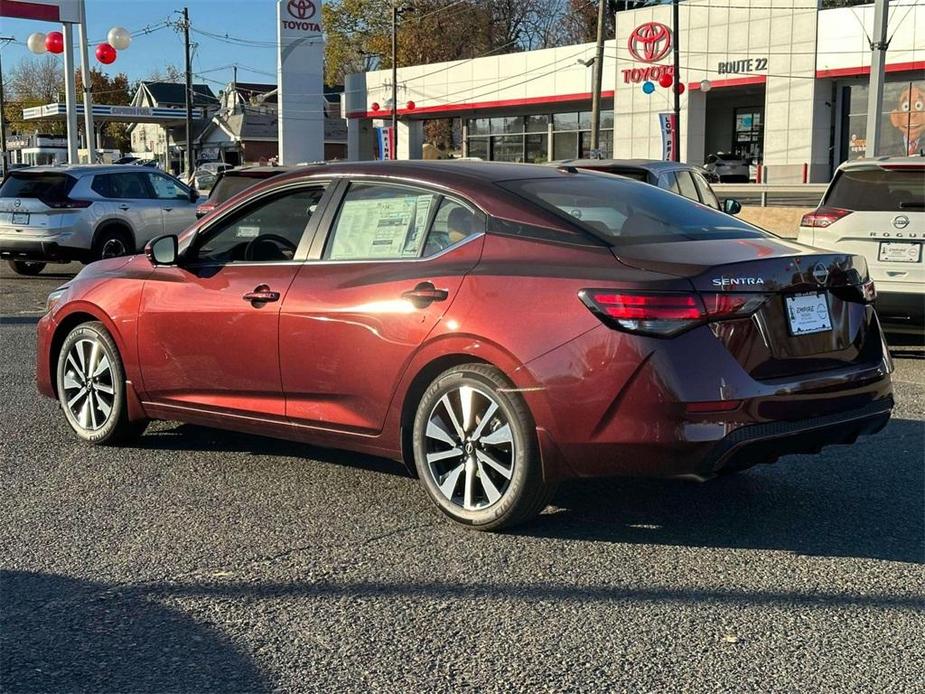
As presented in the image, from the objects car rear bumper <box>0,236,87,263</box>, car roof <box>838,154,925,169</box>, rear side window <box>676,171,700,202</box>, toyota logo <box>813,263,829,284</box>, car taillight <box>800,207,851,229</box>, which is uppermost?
car roof <box>838,154,925,169</box>

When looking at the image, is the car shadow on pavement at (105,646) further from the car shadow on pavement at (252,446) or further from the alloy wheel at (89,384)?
the alloy wheel at (89,384)

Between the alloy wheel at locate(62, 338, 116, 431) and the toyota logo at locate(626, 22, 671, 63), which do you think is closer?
the alloy wheel at locate(62, 338, 116, 431)

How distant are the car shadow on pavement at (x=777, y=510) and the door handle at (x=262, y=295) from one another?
1685 millimetres

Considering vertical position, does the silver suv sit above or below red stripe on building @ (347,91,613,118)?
below

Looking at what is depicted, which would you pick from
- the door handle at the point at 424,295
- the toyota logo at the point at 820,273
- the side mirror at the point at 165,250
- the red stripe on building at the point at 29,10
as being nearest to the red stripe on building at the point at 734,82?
the red stripe on building at the point at 29,10

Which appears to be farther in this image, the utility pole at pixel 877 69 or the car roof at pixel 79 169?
the utility pole at pixel 877 69

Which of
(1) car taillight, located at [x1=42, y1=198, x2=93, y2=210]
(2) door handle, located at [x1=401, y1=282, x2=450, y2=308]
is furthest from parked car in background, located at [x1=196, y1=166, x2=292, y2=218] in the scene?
(2) door handle, located at [x1=401, y1=282, x2=450, y2=308]

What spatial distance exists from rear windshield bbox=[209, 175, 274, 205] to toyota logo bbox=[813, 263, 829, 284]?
8.95 meters

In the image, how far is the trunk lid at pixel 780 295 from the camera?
4.13 metres

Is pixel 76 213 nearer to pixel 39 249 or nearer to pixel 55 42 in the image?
pixel 39 249

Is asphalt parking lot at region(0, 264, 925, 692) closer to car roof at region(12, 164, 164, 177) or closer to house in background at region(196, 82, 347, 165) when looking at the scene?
car roof at region(12, 164, 164, 177)

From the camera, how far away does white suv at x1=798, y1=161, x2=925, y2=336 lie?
341 inches

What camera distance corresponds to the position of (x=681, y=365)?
4.04 metres

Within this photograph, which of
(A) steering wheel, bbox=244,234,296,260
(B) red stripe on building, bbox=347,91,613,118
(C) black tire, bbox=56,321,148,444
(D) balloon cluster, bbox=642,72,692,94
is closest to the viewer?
(A) steering wheel, bbox=244,234,296,260
